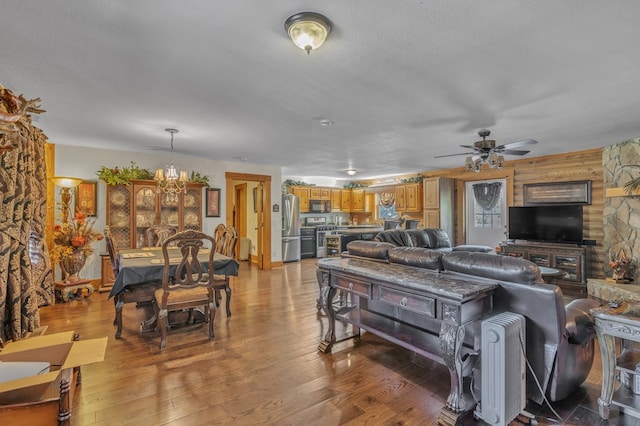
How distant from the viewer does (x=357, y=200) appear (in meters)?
10.2

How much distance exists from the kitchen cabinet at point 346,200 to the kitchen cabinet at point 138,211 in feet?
17.1

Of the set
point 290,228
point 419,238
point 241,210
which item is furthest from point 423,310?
point 241,210

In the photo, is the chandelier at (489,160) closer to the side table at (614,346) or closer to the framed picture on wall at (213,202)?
the side table at (614,346)

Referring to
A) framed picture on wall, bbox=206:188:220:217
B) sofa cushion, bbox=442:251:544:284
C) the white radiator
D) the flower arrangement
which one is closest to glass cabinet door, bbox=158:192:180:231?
framed picture on wall, bbox=206:188:220:217

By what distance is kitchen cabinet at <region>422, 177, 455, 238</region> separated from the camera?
23.7 feet

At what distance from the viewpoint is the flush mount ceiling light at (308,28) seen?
1.73 m

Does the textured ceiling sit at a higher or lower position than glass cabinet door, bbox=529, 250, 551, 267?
higher

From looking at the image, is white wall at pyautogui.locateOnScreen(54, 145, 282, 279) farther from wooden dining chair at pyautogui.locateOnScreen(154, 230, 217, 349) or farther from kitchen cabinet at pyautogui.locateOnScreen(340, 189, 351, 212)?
kitchen cabinet at pyautogui.locateOnScreen(340, 189, 351, 212)

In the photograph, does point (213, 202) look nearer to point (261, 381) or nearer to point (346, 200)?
point (261, 381)

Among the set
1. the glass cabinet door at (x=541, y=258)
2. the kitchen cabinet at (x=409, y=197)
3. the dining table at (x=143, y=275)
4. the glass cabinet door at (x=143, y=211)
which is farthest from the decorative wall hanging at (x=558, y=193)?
the glass cabinet door at (x=143, y=211)

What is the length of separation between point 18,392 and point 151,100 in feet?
8.30

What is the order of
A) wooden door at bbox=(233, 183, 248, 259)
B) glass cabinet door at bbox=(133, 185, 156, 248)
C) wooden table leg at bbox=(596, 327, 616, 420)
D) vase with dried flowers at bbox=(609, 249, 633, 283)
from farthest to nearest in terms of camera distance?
wooden door at bbox=(233, 183, 248, 259) < glass cabinet door at bbox=(133, 185, 156, 248) < vase with dried flowers at bbox=(609, 249, 633, 283) < wooden table leg at bbox=(596, 327, 616, 420)

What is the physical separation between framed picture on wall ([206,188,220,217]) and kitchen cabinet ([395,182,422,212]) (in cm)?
475

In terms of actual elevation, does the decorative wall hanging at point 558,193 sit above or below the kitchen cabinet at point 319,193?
below
